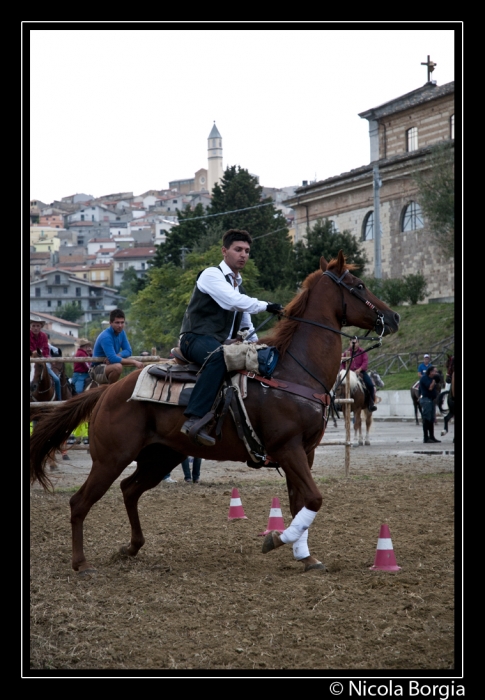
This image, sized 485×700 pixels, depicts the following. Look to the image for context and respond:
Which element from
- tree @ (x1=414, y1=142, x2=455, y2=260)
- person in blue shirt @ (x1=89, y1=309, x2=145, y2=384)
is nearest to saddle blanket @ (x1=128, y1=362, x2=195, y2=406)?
person in blue shirt @ (x1=89, y1=309, x2=145, y2=384)

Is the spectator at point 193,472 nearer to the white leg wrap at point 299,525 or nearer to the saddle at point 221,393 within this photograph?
the saddle at point 221,393

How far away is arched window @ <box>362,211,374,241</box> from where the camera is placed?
61.0 metres

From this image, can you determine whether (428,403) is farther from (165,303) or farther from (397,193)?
(165,303)

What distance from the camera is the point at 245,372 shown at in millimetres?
7785

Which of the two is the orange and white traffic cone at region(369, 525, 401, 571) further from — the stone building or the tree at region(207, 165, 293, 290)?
the tree at region(207, 165, 293, 290)

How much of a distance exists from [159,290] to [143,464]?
5891cm

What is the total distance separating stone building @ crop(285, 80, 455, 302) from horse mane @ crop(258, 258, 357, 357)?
45005 mm

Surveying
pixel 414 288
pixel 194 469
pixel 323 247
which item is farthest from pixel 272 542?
pixel 323 247

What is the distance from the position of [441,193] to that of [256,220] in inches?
891

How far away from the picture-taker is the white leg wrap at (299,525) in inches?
295

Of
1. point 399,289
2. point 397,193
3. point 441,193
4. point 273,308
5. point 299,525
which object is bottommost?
point 299,525

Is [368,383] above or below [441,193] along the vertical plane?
below

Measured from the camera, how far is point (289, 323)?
26.6 ft
